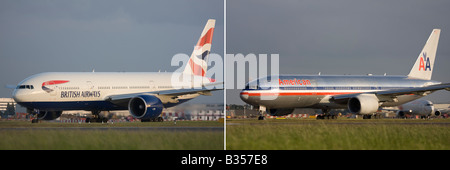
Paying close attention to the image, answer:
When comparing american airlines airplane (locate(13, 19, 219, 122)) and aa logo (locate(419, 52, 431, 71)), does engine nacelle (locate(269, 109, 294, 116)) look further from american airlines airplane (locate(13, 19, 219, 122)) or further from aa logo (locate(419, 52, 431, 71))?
aa logo (locate(419, 52, 431, 71))

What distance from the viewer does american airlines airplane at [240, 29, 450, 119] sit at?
43.9 meters

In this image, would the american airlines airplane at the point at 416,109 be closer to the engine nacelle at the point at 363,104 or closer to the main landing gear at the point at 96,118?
the engine nacelle at the point at 363,104

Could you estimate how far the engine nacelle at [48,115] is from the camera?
43.0 meters

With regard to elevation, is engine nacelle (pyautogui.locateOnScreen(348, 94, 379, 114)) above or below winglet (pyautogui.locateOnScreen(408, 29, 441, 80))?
below

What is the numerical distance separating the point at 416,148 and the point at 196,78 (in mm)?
30120

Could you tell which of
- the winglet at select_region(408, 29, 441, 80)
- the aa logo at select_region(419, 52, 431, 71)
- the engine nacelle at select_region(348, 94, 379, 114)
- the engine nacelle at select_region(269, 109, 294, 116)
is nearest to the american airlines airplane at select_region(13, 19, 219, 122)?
the engine nacelle at select_region(269, 109, 294, 116)

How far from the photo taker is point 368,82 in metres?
49.2

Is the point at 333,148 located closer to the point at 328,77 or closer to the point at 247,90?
the point at 247,90

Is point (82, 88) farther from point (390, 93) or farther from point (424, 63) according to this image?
point (424, 63)

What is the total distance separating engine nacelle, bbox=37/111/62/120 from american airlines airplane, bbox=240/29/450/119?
1258 centimetres

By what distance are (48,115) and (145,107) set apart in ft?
24.1

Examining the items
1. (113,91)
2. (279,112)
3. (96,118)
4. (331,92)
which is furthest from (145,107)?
(331,92)

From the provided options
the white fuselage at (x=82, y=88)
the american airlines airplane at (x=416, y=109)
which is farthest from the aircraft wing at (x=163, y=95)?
the american airlines airplane at (x=416, y=109)

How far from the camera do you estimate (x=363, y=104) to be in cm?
4403
